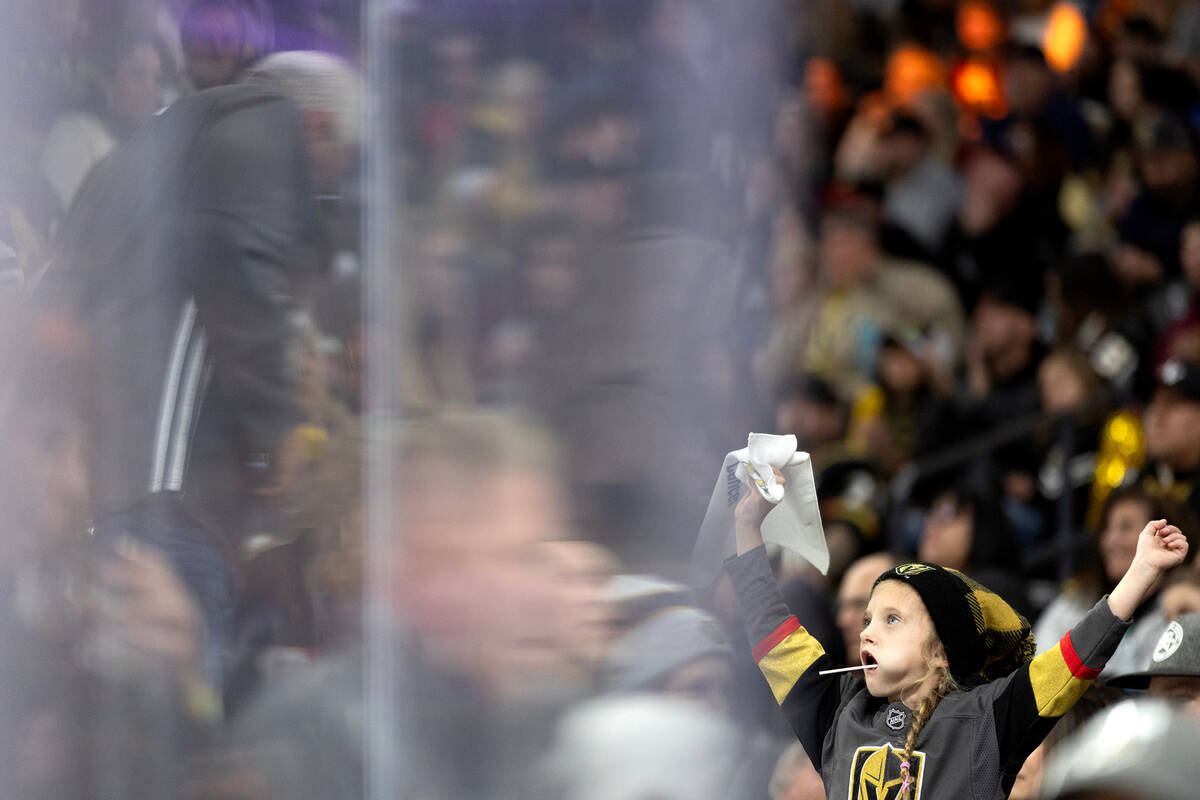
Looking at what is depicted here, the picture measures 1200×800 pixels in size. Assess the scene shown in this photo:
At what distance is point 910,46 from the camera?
7.22m

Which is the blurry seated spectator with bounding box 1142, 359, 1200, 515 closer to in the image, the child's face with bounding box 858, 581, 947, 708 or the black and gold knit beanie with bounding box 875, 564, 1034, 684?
the black and gold knit beanie with bounding box 875, 564, 1034, 684

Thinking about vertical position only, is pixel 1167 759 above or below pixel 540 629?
below

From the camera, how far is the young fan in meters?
2.11

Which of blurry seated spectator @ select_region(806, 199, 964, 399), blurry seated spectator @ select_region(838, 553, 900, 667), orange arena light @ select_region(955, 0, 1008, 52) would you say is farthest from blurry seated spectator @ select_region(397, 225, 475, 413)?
orange arena light @ select_region(955, 0, 1008, 52)

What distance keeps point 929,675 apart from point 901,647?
0.19 ft

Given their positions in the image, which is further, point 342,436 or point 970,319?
point 970,319

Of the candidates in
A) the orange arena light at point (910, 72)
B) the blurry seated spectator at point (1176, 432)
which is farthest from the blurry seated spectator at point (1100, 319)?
the orange arena light at point (910, 72)

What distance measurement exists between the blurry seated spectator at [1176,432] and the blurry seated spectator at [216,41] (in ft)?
10.2

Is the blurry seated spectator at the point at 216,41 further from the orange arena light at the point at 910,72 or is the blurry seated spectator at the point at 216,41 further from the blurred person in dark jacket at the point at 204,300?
the orange arena light at the point at 910,72

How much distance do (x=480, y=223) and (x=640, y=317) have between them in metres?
0.20

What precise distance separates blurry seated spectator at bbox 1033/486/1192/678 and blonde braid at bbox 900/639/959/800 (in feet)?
4.52

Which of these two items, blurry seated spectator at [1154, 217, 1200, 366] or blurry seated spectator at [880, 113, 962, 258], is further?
blurry seated spectator at [880, 113, 962, 258]

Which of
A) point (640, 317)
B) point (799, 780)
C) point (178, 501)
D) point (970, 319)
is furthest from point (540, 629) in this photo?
point (970, 319)

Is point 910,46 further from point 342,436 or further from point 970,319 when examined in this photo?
point 342,436
